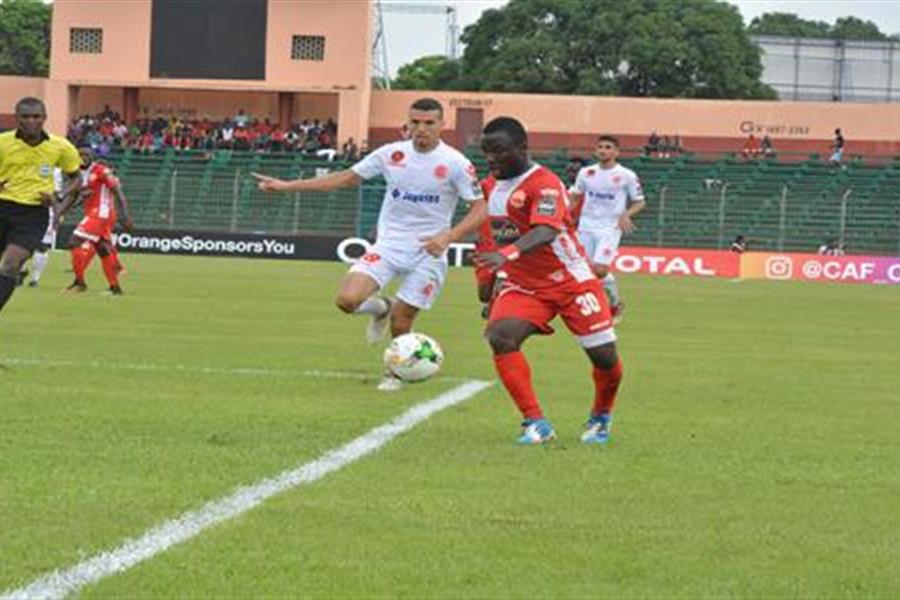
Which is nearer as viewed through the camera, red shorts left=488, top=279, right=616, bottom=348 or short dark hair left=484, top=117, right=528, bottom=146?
short dark hair left=484, top=117, right=528, bottom=146

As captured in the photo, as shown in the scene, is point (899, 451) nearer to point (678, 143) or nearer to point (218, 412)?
point (218, 412)

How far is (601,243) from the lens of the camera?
21.1 metres

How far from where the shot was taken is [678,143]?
61250 mm

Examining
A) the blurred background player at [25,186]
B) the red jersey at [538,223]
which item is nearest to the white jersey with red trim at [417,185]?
the blurred background player at [25,186]

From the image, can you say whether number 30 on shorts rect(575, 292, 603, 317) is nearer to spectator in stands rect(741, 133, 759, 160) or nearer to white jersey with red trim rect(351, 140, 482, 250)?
white jersey with red trim rect(351, 140, 482, 250)

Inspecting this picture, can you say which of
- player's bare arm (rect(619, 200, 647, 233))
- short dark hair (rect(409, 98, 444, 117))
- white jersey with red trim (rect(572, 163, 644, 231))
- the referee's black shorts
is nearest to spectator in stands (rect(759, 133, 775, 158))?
white jersey with red trim (rect(572, 163, 644, 231))

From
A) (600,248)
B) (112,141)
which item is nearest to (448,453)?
(600,248)

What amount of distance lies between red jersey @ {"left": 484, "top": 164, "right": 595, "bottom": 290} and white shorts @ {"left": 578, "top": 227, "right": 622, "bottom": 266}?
11115 millimetres

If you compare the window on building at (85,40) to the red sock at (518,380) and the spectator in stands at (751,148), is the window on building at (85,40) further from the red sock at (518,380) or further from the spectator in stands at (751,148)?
the red sock at (518,380)

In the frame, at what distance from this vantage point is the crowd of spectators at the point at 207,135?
58.2 metres

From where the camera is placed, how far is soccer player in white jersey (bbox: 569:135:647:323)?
69.2 ft

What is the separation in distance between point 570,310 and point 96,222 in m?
15.7

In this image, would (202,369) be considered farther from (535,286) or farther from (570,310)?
(570,310)

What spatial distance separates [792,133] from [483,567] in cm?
6075
